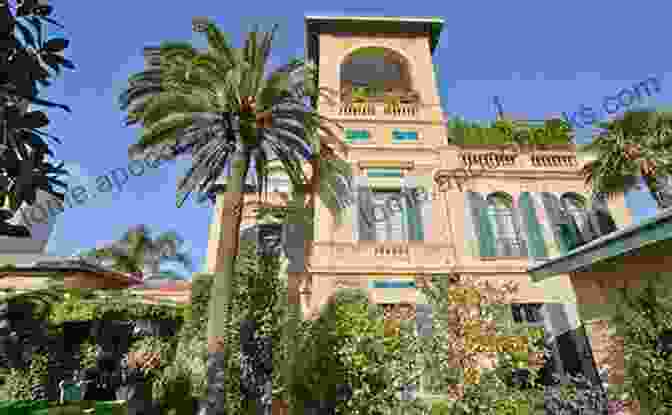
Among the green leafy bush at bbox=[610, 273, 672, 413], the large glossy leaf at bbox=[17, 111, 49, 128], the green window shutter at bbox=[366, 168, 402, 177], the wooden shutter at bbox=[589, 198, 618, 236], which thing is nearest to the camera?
the large glossy leaf at bbox=[17, 111, 49, 128]

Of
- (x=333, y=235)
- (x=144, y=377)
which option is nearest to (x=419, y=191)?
(x=333, y=235)

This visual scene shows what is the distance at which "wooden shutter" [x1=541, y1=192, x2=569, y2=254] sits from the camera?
11664 mm

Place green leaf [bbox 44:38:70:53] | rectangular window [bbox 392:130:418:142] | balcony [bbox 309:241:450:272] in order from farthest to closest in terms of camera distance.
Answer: rectangular window [bbox 392:130:418:142], balcony [bbox 309:241:450:272], green leaf [bbox 44:38:70:53]

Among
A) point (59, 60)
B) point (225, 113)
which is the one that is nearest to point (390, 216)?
point (225, 113)

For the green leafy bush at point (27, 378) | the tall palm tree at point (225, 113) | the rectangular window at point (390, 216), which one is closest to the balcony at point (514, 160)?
the rectangular window at point (390, 216)

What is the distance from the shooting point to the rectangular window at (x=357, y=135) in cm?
1274

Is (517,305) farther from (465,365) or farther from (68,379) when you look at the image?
(68,379)

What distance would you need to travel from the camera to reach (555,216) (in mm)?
11914

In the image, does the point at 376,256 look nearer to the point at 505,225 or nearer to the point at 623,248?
the point at 505,225

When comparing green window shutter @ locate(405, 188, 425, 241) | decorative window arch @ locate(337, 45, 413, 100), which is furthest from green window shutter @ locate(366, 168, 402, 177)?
decorative window arch @ locate(337, 45, 413, 100)

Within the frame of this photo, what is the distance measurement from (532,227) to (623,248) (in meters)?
6.15

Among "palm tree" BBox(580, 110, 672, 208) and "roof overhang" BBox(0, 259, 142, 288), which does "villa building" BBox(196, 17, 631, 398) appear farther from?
"roof overhang" BBox(0, 259, 142, 288)

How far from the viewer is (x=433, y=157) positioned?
12500mm

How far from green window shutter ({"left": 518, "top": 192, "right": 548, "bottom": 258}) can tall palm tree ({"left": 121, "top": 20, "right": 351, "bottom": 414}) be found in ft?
24.5
